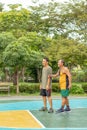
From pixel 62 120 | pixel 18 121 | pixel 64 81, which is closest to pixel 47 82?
pixel 64 81

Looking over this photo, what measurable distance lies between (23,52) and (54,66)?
15.2 metres

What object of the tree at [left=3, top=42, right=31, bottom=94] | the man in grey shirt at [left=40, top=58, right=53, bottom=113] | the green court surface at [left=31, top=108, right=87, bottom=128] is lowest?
the green court surface at [left=31, top=108, right=87, bottom=128]

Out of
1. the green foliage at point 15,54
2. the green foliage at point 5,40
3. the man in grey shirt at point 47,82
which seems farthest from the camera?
the green foliage at point 5,40

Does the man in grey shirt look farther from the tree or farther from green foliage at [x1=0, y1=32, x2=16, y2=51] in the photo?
green foliage at [x1=0, y1=32, x2=16, y2=51]

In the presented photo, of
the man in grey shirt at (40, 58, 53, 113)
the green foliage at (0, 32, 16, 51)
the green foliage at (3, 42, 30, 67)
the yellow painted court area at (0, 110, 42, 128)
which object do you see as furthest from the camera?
the green foliage at (0, 32, 16, 51)

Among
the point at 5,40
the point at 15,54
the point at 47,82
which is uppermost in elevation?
the point at 5,40

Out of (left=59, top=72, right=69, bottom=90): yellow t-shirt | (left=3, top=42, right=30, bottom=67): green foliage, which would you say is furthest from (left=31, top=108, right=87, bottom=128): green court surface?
(left=3, top=42, right=30, bottom=67): green foliage

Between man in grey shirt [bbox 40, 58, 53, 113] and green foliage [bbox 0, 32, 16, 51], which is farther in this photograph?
green foliage [bbox 0, 32, 16, 51]

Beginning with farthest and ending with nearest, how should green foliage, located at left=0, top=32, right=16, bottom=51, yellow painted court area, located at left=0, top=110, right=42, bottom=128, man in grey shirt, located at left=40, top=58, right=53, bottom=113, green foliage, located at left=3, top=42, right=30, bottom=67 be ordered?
green foliage, located at left=0, top=32, right=16, bottom=51 → green foliage, located at left=3, top=42, right=30, bottom=67 → man in grey shirt, located at left=40, top=58, right=53, bottom=113 → yellow painted court area, located at left=0, top=110, right=42, bottom=128

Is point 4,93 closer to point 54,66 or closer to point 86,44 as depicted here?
point 86,44

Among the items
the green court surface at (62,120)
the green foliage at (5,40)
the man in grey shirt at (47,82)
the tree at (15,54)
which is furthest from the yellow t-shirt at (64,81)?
the green foliage at (5,40)

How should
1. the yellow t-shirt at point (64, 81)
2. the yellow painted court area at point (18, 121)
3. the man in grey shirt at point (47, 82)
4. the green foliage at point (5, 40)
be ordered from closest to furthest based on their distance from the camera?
the yellow painted court area at point (18, 121) < the yellow t-shirt at point (64, 81) < the man in grey shirt at point (47, 82) < the green foliage at point (5, 40)

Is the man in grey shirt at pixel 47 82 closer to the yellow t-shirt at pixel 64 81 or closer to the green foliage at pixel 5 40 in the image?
the yellow t-shirt at pixel 64 81

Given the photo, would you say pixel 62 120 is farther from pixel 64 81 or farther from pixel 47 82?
pixel 47 82
